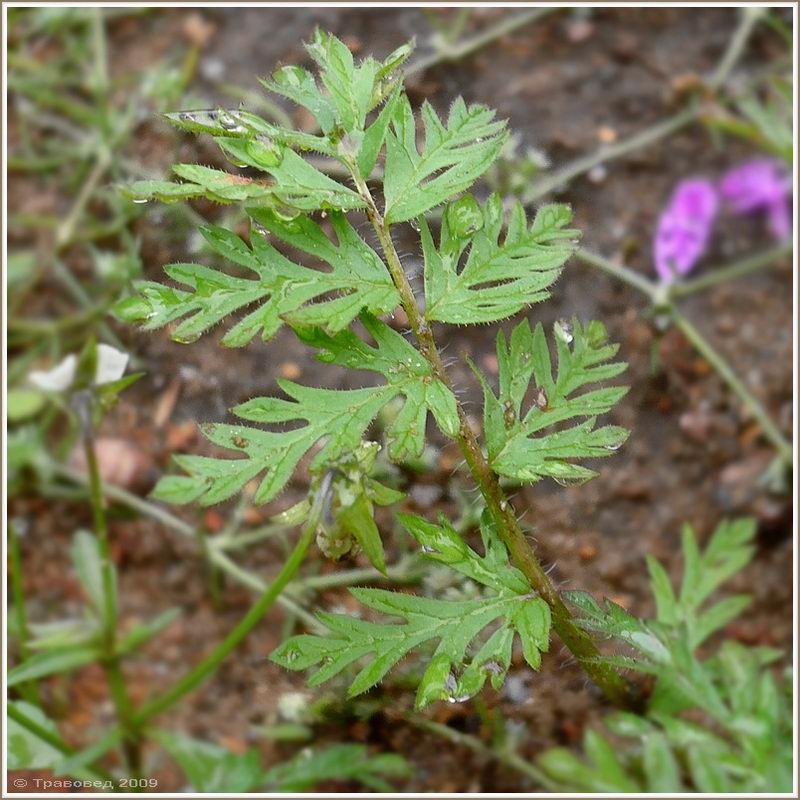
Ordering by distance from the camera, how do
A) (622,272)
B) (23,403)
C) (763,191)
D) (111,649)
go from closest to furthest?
1. (111,649)
2. (622,272)
3. (23,403)
4. (763,191)

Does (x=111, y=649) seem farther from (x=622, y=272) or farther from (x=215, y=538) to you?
(x=622, y=272)

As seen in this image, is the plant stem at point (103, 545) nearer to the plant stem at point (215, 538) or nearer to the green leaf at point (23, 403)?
Answer: the plant stem at point (215, 538)

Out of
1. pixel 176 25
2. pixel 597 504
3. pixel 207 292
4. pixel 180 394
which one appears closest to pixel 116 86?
pixel 176 25

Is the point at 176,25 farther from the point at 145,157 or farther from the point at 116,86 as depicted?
the point at 145,157

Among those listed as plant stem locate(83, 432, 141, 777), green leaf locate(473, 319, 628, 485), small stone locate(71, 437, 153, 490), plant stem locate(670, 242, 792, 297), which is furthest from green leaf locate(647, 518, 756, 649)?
small stone locate(71, 437, 153, 490)

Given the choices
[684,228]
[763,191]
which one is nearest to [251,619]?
[684,228]

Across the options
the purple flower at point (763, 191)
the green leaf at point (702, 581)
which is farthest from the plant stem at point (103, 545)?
the purple flower at point (763, 191)
